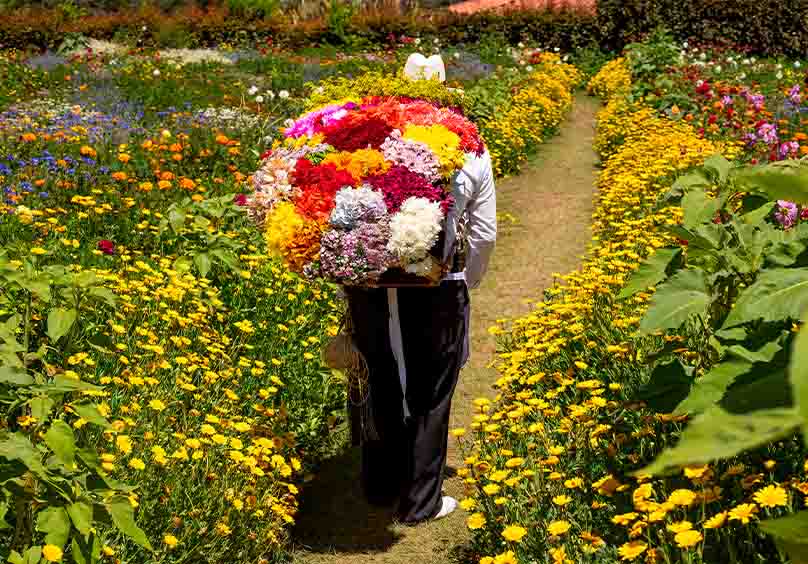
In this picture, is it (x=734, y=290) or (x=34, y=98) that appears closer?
(x=734, y=290)

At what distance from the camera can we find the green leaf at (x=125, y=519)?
2264 mm

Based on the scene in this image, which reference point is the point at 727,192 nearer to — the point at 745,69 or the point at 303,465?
the point at 303,465

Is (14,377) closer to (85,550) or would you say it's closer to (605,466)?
(85,550)

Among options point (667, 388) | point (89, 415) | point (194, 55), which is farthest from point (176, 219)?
point (194, 55)

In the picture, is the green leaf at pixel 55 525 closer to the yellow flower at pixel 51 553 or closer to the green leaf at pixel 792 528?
the yellow flower at pixel 51 553

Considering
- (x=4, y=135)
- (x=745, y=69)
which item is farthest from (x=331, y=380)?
(x=745, y=69)

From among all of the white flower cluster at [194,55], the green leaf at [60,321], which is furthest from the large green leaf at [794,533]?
the white flower cluster at [194,55]

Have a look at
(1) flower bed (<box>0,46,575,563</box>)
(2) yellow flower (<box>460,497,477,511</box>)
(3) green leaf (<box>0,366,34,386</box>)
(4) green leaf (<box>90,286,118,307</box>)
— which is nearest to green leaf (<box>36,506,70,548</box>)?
(1) flower bed (<box>0,46,575,563</box>)

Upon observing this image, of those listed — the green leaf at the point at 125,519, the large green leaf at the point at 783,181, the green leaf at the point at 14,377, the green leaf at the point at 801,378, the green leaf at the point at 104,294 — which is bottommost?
the green leaf at the point at 125,519

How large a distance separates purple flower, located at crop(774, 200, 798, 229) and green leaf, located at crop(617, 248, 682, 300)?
213 centimetres

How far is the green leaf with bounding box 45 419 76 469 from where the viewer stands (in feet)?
7.45

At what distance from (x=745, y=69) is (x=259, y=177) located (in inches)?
577

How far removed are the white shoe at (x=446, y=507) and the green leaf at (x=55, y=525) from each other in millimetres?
1972

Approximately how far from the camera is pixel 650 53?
13.6 m
